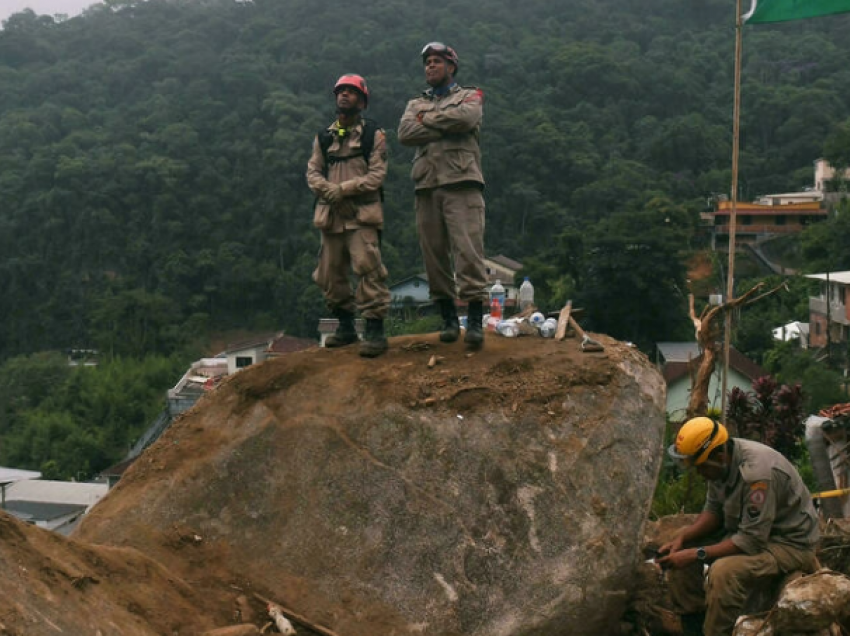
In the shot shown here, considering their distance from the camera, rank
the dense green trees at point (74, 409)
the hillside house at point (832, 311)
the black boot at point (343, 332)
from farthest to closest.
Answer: the dense green trees at point (74, 409)
the hillside house at point (832, 311)
the black boot at point (343, 332)

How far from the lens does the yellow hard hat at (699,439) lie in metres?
5.88

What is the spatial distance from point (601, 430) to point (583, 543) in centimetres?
88

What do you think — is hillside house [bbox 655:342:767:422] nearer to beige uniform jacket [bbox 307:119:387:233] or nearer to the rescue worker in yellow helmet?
beige uniform jacket [bbox 307:119:387:233]

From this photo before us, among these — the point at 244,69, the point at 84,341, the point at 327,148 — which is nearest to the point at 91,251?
the point at 84,341

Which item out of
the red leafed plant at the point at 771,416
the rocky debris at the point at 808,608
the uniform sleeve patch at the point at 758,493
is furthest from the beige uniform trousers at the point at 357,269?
the red leafed plant at the point at 771,416

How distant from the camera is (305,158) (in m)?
64.9

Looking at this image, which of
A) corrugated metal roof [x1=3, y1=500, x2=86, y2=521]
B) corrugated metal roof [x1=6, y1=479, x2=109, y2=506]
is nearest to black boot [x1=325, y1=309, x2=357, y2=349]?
corrugated metal roof [x1=3, y1=500, x2=86, y2=521]

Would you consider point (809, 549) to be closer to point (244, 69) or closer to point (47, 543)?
point (47, 543)

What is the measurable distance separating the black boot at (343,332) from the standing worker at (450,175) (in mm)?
847

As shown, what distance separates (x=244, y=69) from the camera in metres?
81.9

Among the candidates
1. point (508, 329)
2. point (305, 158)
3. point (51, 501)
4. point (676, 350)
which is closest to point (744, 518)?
point (508, 329)

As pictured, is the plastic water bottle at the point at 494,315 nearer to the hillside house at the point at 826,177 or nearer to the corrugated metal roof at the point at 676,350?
the corrugated metal roof at the point at 676,350

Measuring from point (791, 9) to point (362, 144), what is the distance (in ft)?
15.8

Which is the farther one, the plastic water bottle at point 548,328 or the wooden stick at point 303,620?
the plastic water bottle at point 548,328
